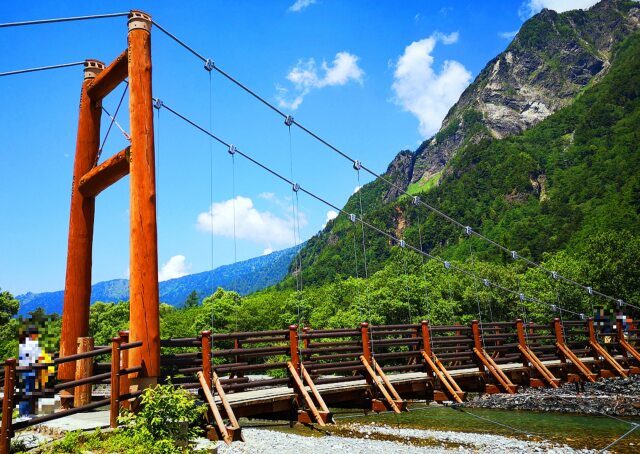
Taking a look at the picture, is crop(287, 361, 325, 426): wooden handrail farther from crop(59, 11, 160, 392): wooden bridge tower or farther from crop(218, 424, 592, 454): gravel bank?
crop(59, 11, 160, 392): wooden bridge tower

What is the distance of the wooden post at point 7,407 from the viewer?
536 centimetres

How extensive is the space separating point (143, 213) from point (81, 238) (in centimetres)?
241

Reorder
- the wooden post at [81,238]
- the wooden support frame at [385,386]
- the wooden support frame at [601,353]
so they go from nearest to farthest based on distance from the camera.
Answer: the wooden post at [81,238], the wooden support frame at [385,386], the wooden support frame at [601,353]

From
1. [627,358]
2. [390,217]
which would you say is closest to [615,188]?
[390,217]

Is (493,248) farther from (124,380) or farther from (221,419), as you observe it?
(124,380)

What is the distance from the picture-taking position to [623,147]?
90250 mm

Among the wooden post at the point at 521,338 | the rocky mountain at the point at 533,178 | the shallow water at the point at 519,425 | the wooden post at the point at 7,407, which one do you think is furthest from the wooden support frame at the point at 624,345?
the rocky mountain at the point at 533,178

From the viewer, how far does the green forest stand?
127 ft

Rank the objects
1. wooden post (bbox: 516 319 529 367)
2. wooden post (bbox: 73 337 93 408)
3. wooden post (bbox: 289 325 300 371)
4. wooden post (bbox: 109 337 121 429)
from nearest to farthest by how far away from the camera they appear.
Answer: wooden post (bbox: 109 337 121 429)
wooden post (bbox: 73 337 93 408)
wooden post (bbox: 289 325 300 371)
wooden post (bbox: 516 319 529 367)

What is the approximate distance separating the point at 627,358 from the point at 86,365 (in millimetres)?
19137

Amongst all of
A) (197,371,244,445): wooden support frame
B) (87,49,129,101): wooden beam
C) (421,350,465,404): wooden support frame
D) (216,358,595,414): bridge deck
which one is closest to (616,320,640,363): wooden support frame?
(216,358,595,414): bridge deck

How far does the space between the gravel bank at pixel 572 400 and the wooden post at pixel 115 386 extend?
384 inches

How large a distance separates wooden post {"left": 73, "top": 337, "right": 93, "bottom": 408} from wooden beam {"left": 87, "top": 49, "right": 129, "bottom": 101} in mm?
4599

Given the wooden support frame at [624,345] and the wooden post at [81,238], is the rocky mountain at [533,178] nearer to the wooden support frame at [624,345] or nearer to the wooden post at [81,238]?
the wooden support frame at [624,345]
